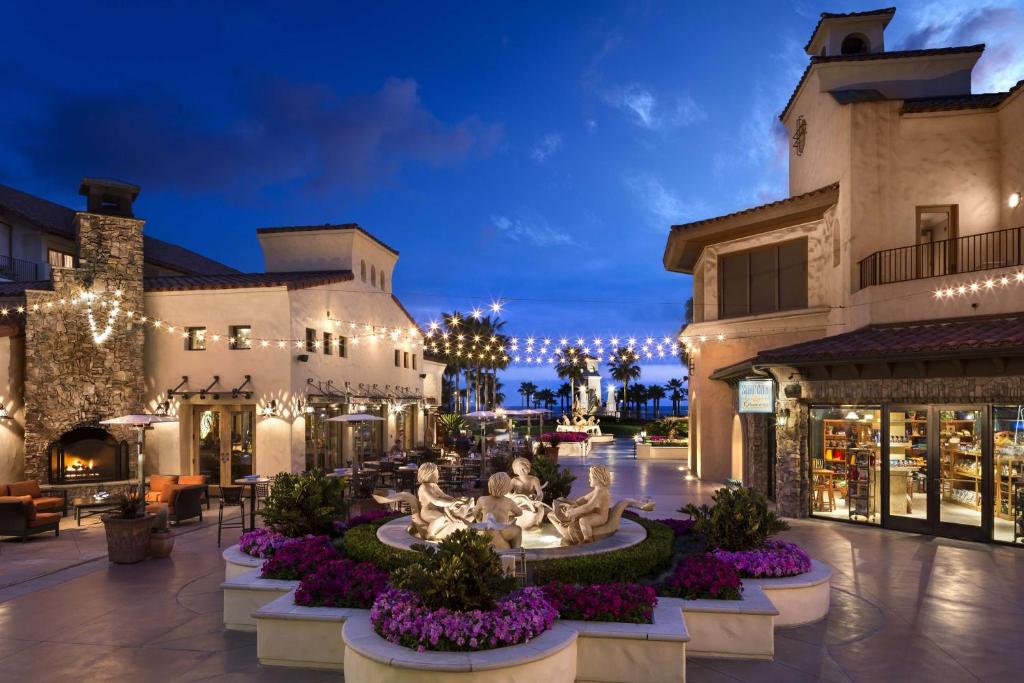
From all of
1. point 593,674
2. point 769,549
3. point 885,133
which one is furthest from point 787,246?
point 593,674

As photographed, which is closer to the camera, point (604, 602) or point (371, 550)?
point (604, 602)

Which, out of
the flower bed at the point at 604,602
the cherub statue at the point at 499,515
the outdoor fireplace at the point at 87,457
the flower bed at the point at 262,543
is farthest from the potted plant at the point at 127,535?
the outdoor fireplace at the point at 87,457

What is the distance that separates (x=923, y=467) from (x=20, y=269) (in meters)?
30.5

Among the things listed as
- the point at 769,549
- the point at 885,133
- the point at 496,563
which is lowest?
the point at 769,549

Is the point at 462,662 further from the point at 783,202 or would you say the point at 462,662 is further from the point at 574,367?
the point at 574,367

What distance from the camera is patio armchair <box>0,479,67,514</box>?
1521cm

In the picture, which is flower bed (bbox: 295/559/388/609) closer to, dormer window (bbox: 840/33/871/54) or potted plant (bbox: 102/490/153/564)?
potted plant (bbox: 102/490/153/564)

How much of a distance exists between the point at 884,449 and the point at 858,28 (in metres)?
15.1

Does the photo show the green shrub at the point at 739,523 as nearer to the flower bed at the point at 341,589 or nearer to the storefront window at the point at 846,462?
the flower bed at the point at 341,589

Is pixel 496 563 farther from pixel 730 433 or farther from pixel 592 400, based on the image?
pixel 592 400

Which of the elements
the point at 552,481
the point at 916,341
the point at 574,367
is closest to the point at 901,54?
the point at 916,341

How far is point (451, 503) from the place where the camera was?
9.42m

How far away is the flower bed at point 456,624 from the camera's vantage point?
5754 millimetres

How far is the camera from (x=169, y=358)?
2059 centimetres
